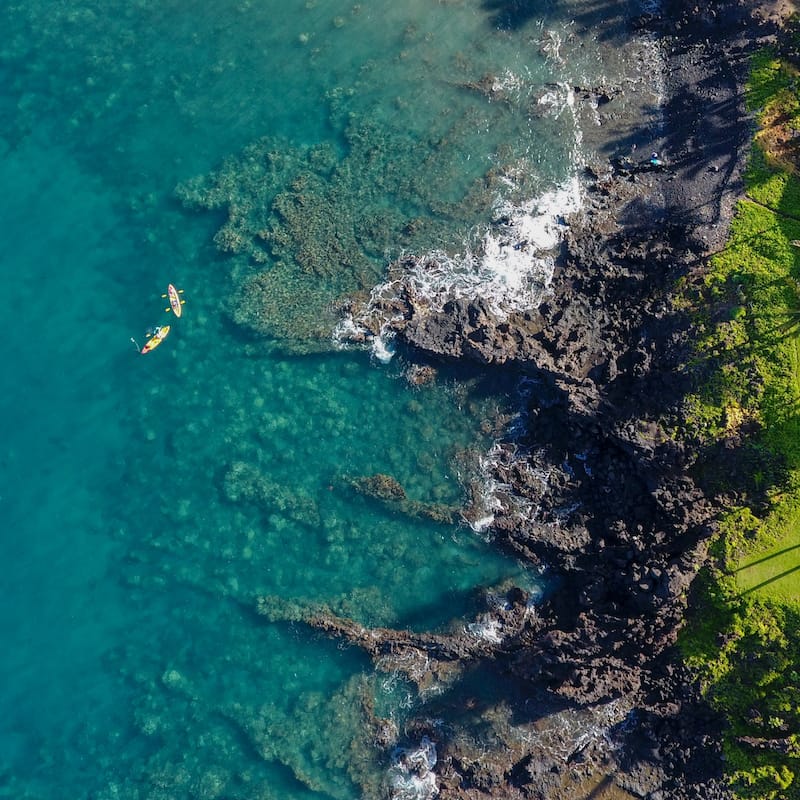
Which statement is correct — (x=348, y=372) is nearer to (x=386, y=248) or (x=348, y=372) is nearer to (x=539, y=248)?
(x=386, y=248)

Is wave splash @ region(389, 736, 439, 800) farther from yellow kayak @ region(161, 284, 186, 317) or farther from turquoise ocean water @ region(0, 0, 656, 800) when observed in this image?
yellow kayak @ region(161, 284, 186, 317)

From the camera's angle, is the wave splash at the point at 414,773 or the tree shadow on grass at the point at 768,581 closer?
the tree shadow on grass at the point at 768,581

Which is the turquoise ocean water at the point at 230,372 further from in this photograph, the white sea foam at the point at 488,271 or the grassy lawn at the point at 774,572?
the grassy lawn at the point at 774,572

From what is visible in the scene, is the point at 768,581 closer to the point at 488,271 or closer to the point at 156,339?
the point at 488,271

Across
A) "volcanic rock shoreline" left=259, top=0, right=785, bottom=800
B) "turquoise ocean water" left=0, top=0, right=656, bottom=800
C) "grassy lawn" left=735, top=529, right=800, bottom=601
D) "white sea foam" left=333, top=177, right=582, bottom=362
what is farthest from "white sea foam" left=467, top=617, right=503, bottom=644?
"white sea foam" left=333, top=177, right=582, bottom=362

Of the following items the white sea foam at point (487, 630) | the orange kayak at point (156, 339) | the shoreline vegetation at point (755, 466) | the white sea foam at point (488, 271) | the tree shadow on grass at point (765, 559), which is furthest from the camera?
the orange kayak at point (156, 339)

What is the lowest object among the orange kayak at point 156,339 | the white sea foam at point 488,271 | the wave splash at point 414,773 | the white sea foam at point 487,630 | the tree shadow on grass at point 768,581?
the wave splash at point 414,773

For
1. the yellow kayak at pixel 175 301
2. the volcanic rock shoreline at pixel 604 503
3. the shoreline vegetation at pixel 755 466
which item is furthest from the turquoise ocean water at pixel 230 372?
the shoreline vegetation at pixel 755 466
